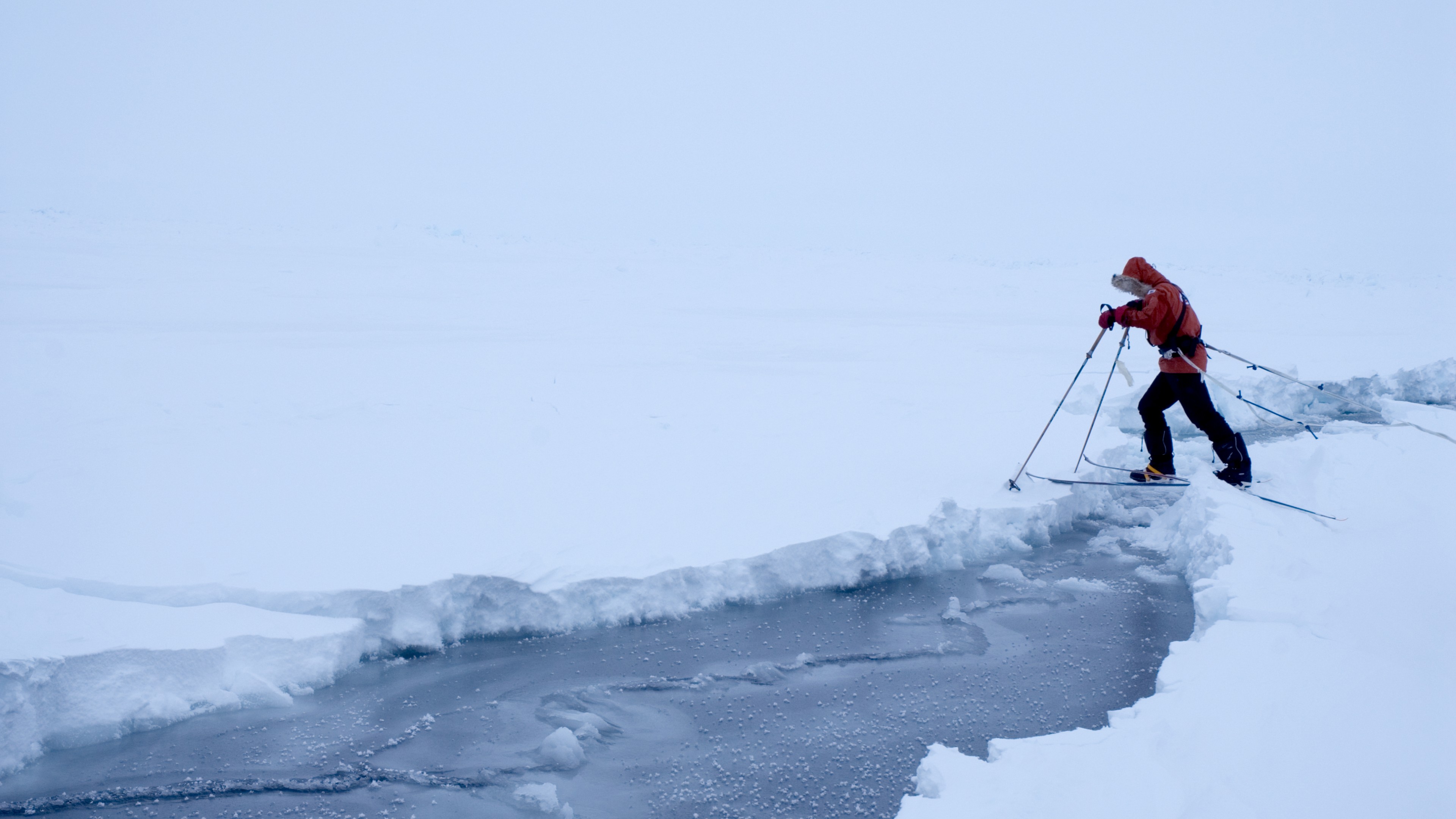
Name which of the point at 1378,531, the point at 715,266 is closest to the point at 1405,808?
the point at 1378,531

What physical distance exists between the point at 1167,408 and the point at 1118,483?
2.22 ft

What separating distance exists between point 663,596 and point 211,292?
1053 cm

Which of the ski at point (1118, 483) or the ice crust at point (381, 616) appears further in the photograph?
the ski at point (1118, 483)

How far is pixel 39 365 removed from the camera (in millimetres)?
7039

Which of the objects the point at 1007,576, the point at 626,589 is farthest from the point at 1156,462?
the point at 626,589

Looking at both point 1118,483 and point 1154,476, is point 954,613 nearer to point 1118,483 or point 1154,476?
point 1118,483

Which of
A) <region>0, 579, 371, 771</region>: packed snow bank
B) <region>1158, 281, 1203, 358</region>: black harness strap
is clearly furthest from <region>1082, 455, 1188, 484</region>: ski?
<region>0, 579, 371, 771</region>: packed snow bank

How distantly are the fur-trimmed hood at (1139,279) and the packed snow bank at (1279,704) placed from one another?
1.62m

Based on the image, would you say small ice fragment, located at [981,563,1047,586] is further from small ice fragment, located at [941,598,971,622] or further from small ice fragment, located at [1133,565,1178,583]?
small ice fragment, located at [1133,565,1178,583]

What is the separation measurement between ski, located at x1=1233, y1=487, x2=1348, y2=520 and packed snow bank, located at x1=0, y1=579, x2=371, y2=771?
19.3ft

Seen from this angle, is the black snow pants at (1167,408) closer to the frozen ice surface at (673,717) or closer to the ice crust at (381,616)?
the ice crust at (381,616)

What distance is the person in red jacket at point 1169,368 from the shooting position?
216 inches

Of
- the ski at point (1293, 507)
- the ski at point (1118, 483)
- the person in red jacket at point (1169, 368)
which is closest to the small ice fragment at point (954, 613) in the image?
the ski at point (1118, 483)

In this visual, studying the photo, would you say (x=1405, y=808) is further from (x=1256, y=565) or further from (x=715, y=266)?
(x=715, y=266)
